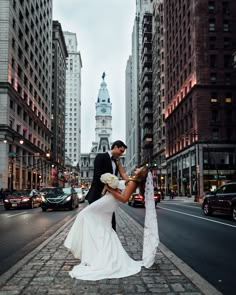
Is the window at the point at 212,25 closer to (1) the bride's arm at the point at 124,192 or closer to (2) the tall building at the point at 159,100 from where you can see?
(2) the tall building at the point at 159,100

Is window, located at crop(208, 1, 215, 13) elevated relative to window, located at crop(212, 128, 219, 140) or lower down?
elevated

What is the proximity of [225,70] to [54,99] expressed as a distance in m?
62.8

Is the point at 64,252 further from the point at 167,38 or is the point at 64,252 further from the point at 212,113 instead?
the point at 167,38

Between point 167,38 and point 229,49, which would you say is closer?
point 229,49

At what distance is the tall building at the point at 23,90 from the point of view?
4675 cm

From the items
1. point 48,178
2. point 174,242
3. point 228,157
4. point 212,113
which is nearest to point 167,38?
point 212,113

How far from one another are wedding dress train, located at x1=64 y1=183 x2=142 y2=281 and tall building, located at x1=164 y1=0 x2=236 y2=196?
44.9 metres

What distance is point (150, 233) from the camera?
6379mm

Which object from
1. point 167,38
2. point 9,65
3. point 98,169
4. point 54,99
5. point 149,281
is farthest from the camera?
point 54,99

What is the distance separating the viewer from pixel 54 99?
108125 mm

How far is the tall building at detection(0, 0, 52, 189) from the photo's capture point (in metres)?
46.8

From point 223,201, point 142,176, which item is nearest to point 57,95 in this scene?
point 223,201

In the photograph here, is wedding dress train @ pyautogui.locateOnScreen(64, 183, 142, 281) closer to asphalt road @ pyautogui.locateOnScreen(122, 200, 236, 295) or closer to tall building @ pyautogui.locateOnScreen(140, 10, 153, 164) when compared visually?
asphalt road @ pyautogui.locateOnScreen(122, 200, 236, 295)

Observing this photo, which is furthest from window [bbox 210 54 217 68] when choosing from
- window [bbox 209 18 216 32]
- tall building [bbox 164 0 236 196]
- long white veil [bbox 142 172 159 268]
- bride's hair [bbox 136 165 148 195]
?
bride's hair [bbox 136 165 148 195]
